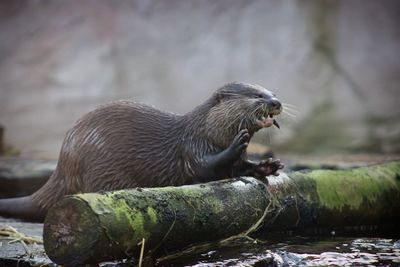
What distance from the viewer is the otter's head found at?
3338mm

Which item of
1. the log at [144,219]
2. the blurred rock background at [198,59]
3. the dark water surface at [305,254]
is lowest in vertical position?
the dark water surface at [305,254]

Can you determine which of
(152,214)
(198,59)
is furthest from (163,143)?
(198,59)

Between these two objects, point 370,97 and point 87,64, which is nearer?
point 370,97

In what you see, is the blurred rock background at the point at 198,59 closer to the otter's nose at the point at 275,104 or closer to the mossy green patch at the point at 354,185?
the mossy green patch at the point at 354,185

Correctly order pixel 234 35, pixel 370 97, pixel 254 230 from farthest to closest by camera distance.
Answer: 1. pixel 234 35
2. pixel 370 97
3. pixel 254 230

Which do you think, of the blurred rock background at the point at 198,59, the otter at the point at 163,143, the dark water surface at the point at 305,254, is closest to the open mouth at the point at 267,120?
the otter at the point at 163,143

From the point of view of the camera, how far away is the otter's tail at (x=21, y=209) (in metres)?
3.70

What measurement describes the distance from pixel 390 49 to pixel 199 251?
5970mm

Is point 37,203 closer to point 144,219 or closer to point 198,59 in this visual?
point 144,219

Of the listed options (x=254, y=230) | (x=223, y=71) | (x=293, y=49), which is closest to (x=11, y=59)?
(x=223, y=71)

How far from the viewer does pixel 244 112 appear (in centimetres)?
336

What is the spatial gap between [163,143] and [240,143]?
1.34ft

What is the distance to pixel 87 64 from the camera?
8.88 meters

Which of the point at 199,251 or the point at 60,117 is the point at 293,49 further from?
the point at 199,251
